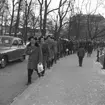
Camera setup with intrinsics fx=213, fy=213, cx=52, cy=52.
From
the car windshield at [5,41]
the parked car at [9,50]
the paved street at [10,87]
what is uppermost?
the car windshield at [5,41]

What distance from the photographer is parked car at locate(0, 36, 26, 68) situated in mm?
10980

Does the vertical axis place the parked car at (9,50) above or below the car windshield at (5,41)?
below

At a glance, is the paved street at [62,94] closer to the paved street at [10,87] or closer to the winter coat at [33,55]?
the paved street at [10,87]

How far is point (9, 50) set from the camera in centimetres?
1166

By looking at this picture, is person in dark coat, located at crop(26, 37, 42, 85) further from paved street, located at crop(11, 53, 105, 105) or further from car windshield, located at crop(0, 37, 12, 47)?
car windshield, located at crop(0, 37, 12, 47)

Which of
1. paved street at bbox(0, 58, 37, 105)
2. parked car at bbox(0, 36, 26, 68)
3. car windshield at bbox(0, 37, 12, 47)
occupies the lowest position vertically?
paved street at bbox(0, 58, 37, 105)

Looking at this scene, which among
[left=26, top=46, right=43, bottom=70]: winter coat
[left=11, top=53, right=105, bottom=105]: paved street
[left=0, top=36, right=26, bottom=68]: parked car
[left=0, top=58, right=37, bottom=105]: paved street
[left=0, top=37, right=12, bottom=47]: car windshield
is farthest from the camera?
[left=0, top=37, right=12, bottom=47]: car windshield

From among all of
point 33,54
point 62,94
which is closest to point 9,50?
point 33,54

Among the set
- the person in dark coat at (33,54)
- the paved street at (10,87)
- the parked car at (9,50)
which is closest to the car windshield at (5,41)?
the parked car at (9,50)

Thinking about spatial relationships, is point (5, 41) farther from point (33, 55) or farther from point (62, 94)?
point (62, 94)

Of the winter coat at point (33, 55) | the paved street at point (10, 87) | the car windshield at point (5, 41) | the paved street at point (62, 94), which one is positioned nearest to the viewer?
the paved street at point (62, 94)

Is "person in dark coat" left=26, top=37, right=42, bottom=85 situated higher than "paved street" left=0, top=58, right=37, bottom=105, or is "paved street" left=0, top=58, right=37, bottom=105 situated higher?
"person in dark coat" left=26, top=37, right=42, bottom=85

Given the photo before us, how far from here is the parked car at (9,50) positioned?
1098 cm

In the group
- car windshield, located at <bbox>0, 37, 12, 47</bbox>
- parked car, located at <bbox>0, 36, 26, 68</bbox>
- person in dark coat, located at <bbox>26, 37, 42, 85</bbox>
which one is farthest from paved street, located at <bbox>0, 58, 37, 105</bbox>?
car windshield, located at <bbox>0, 37, 12, 47</bbox>
